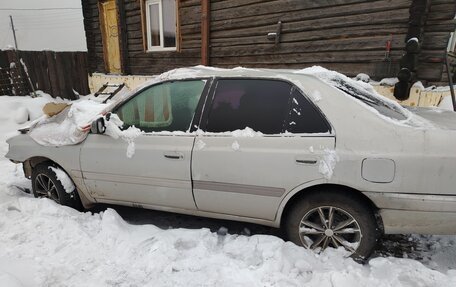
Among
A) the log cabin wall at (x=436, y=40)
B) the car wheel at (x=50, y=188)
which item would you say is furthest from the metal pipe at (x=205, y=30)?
the car wheel at (x=50, y=188)

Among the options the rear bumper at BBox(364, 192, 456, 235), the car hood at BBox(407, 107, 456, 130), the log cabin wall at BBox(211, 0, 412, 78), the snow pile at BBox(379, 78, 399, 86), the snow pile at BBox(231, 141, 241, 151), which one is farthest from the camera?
the log cabin wall at BBox(211, 0, 412, 78)

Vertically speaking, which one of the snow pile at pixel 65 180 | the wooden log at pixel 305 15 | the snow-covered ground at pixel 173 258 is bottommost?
the snow-covered ground at pixel 173 258

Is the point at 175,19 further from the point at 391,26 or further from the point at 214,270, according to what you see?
the point at 214,270

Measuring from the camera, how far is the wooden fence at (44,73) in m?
10.4

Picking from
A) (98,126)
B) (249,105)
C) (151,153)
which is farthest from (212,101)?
(98,126)

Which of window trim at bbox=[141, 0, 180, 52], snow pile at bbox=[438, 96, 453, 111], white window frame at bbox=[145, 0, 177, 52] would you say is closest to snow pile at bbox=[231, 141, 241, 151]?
snow pile at bbox=[438, 96, 453, 111]

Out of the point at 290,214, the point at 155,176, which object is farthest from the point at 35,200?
the point at 290,214

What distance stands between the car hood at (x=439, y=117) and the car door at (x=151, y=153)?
197 centimetres

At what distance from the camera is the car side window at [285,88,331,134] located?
2.55 m

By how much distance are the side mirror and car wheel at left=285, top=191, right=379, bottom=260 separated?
6.30 ft

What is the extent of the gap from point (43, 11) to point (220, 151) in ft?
222

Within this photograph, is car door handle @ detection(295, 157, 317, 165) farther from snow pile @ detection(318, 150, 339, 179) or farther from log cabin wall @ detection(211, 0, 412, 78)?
log cabin wall @ detection(211, 0, 412, 78)

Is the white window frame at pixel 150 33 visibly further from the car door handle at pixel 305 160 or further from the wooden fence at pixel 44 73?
the car door handle at pixel 305 160

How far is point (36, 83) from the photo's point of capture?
11.1 metres
